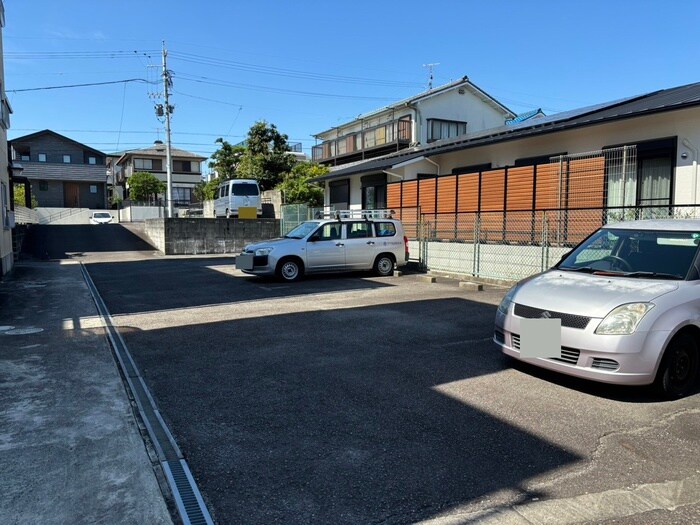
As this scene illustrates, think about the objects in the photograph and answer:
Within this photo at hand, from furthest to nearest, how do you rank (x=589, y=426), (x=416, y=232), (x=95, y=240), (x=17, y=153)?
(x=17, y=153)
(x=95, y=240)
(x=416, y=232)
(x=589, y=426)

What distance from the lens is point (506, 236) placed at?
12.5 metres

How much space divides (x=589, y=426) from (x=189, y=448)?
303 centimetres

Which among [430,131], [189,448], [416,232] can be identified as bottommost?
[189,448]

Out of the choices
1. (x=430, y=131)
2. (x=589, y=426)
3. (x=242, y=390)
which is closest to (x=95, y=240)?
(x=430, y=131)

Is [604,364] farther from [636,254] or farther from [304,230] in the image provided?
[304,230]

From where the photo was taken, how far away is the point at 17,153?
145 ft

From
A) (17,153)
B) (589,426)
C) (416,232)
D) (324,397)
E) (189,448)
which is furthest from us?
(17,153)

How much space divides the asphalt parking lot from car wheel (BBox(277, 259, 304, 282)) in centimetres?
470

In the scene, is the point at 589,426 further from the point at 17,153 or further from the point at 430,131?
the point at 17,153

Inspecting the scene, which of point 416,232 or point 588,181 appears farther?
point 416,232

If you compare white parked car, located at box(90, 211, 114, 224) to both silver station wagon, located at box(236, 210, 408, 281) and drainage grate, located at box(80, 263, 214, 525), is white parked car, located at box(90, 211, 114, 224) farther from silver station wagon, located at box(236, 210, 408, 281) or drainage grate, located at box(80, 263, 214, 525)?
drainage grate, located at box(80, 263, 214, 525)

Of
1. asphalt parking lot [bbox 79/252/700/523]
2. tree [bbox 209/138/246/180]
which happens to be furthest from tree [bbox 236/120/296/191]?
asphalt parking lot [bbox 79/252/700/523]

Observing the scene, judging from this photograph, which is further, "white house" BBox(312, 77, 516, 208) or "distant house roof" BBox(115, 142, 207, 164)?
"distant house roof" BBox(115, 142, 207, 164)

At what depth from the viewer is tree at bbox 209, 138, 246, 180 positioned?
123 ft
